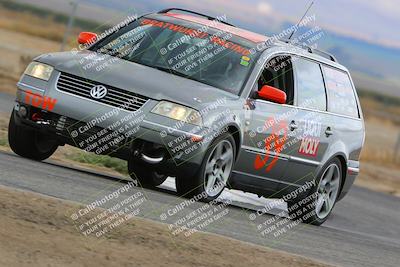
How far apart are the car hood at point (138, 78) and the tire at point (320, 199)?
204 centimetres

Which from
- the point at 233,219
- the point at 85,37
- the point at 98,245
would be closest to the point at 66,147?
the point at 85,37

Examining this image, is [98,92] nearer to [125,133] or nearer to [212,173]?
[125,133]

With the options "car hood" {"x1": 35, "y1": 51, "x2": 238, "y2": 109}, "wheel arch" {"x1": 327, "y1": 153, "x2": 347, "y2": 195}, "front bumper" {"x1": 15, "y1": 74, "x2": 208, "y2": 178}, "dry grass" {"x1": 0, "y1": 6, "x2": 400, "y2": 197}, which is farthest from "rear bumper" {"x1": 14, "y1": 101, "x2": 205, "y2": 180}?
"wheel arch" {"x1": 327, "y1": 153, "x2": 347, "y2": 195}

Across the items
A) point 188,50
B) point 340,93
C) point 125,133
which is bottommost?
point 340,93

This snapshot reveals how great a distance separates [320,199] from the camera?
42.5ft

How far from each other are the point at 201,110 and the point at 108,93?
909 mm

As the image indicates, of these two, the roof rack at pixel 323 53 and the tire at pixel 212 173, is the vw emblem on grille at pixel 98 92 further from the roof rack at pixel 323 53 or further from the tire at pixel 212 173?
the roof rack at pixel 323 53

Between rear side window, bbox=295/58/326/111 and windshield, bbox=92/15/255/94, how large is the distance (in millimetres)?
813

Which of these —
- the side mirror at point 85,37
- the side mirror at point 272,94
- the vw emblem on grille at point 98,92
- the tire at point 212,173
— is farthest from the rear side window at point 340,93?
the vw emblem on grille at point 98,92

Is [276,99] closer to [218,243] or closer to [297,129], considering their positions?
[297,129]

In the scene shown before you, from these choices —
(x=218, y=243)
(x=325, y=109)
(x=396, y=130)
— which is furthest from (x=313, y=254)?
(x=396, y=130)

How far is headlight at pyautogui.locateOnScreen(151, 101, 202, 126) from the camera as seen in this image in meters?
10.5

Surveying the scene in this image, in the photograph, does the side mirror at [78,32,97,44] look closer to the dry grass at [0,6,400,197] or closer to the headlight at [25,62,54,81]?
the headlight at [25,62,54,81]

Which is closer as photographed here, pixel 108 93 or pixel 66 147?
pixel 108 93
